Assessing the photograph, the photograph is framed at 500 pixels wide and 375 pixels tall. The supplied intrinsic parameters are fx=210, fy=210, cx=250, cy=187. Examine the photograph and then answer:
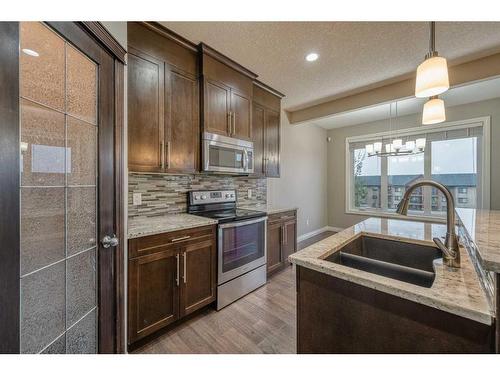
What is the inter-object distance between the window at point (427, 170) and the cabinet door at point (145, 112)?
3.58 metres

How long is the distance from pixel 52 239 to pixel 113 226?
32cm

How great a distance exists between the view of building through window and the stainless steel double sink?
3.72 meters

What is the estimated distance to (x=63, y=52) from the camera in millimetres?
1023

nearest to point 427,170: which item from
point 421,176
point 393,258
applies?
point 421,176

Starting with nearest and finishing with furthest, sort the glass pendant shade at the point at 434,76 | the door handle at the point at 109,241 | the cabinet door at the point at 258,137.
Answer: the glass pendant shade at the point at 434,76, the door handle at the point at 109,241, the cabinet door at the point at 258,137

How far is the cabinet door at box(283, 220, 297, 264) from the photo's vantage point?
2.98 meters

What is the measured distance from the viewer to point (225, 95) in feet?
7.79

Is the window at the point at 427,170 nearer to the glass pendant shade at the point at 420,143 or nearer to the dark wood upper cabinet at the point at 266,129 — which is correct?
the glass pendant shade at the point at 420,143

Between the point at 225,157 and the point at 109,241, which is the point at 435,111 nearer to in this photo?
the point at 225,157

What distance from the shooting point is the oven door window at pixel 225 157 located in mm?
2236

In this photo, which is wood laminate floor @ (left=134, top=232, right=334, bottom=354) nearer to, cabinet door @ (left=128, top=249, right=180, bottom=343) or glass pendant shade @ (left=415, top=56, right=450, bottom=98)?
cabinet door @ (left=128, top=249, right=180, bottom=343)

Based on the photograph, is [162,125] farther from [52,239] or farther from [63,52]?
[52,239]

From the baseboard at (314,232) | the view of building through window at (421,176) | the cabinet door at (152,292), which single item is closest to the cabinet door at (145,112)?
the cabinet door at (152,292)
